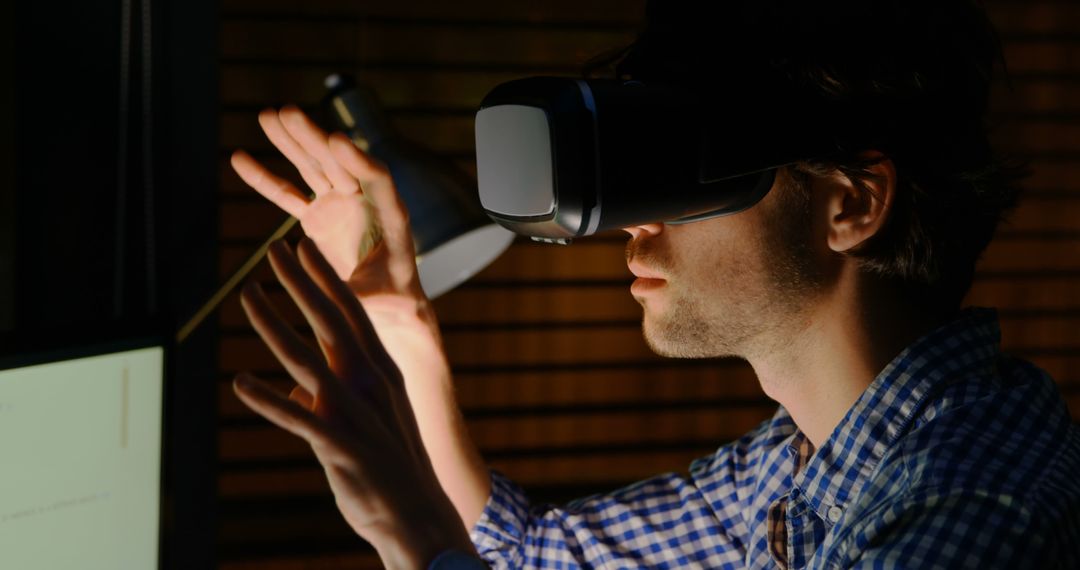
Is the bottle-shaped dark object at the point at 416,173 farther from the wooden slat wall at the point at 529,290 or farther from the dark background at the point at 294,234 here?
the wooden slat wall at the point at 529,290

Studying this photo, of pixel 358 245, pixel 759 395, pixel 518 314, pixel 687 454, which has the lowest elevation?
pixel 687 454

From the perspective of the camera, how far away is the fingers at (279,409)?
0.82 meters

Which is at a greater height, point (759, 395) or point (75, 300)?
point (75, 300)

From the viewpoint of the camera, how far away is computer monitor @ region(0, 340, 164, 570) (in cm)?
98

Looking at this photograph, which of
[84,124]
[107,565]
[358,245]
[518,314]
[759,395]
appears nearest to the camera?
[107,565]

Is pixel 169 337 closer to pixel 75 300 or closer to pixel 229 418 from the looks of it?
pixel 75 300

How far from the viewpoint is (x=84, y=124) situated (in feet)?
5.23

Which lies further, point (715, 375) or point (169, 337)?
point (715, 375)

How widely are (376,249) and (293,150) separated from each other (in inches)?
6.1

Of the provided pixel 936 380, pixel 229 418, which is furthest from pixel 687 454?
pixel 936 380

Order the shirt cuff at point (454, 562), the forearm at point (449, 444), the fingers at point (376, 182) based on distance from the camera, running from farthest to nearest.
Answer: the forearm at point (449, 444)
the fingers at point (376, 182)
the shirt cuff at point (454, 562)

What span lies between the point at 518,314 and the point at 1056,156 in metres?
1.48

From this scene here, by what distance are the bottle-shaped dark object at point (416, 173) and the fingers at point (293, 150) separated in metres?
0.05

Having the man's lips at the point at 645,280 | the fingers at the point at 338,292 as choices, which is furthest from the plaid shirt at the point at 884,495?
the fingers at the point at 338,292
